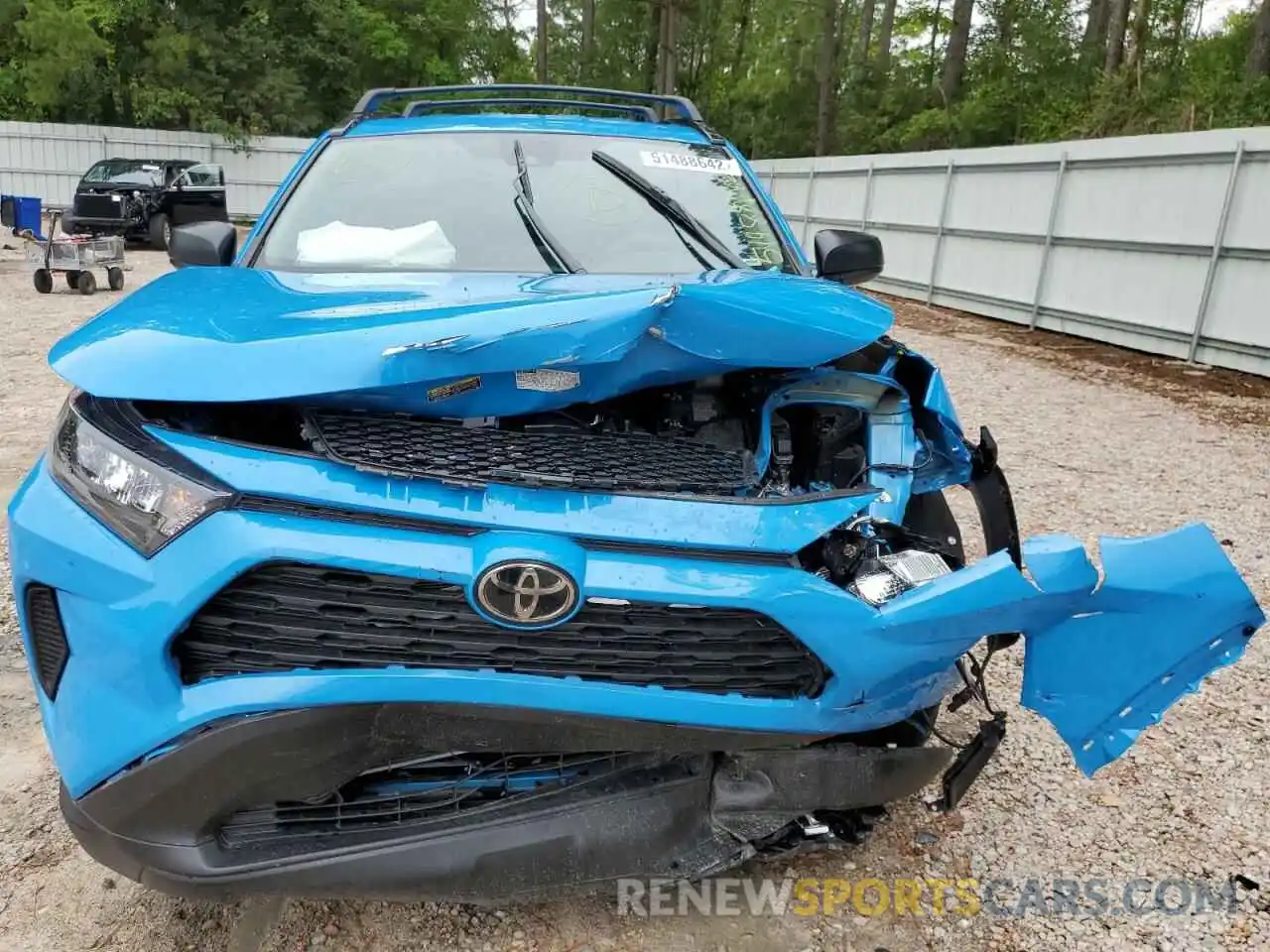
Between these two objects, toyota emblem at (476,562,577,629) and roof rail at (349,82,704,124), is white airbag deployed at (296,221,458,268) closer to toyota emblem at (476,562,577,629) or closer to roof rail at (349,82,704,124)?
roof rail at (349,82,704,124)

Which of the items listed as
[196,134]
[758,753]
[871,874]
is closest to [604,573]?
[758,753]

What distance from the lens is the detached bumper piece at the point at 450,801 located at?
163 centimetres

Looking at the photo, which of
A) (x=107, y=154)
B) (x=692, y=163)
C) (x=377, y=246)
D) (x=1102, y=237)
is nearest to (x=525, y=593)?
(x=377, y=246)

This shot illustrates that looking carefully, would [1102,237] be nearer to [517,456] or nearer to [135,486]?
[517,456]

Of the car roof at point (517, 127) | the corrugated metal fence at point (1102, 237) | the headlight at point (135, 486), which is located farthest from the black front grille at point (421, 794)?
the corrugated metal fence at point (1102, 237)

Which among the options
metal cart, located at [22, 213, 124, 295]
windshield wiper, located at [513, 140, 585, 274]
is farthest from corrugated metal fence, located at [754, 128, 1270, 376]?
metal cart, located at [22, 213, 124, 295]

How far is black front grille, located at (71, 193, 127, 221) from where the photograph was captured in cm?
Result: 1688

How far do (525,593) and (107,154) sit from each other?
29.2 metres

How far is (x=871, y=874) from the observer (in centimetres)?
235

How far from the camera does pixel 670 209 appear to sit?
3037 millimetres

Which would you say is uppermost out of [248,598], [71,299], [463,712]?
[248,598]

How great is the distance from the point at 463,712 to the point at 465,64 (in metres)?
42.0

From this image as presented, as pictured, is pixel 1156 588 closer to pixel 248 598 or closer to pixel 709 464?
pixel 709 464

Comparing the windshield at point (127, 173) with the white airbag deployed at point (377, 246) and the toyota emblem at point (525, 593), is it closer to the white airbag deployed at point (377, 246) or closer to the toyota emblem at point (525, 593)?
the white airbag deployed at point (377, 246)
